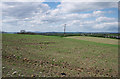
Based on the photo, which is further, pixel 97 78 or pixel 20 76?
pixel 97 78

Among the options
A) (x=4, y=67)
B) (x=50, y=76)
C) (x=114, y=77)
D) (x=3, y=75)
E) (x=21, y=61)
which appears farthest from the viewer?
(x=21, y=61)

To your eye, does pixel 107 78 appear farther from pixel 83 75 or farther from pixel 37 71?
pixel 37 71

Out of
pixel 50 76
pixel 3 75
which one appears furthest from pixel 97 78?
pixel 3 75

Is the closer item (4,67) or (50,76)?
(50,76)

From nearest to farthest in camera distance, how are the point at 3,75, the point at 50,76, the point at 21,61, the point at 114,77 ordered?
the point at 3,75 < the point at 50,76 < the point at 114,77 < the point at 21,61

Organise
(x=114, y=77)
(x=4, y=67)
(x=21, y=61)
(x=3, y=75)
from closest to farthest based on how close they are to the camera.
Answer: (x=3, y=75), (x=4, y=67), (x=114, y=77), (x=21, y=61)

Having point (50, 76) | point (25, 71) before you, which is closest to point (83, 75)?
point (50, 76)

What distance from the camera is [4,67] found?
6.80 metres

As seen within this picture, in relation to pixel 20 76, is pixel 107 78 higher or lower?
lower

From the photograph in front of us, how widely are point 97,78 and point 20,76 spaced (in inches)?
175

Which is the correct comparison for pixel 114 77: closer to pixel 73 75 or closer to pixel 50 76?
pixel 73 75

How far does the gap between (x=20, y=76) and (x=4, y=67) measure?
Answer: 1.54m

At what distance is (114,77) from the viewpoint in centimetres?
740

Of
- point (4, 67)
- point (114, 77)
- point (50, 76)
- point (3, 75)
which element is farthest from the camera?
point (114, 77)
